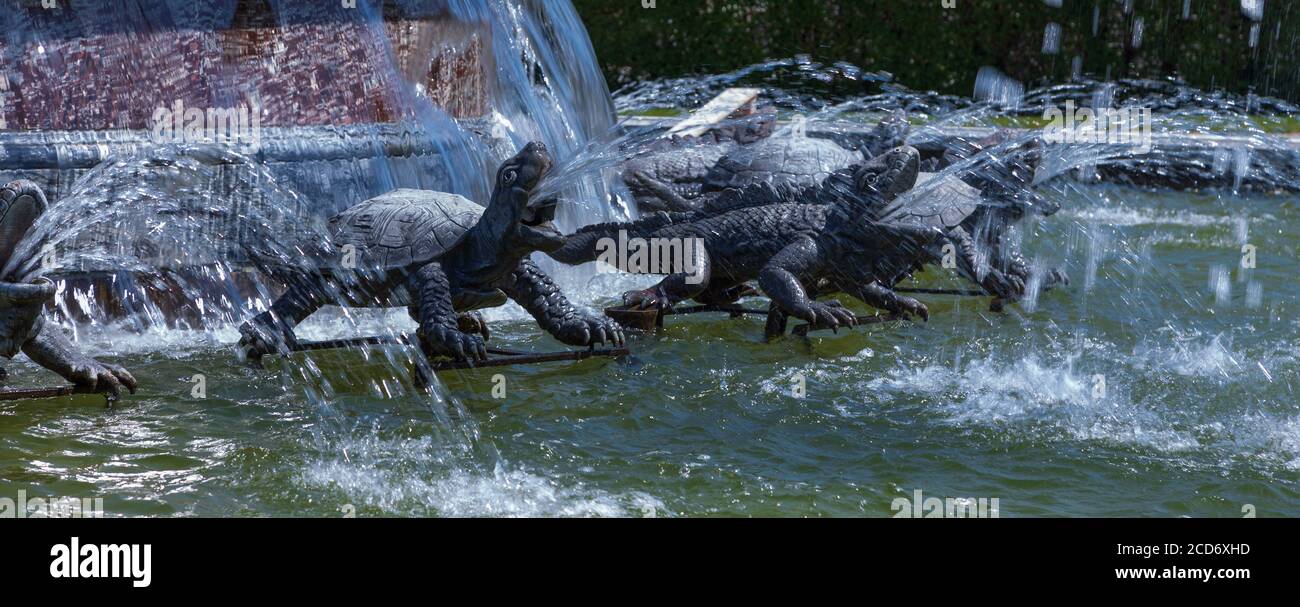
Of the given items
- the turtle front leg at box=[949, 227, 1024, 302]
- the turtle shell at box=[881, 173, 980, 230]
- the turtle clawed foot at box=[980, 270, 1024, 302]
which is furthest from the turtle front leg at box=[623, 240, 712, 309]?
the turtle clawed foot at box=[980, 270, 1024, 302]

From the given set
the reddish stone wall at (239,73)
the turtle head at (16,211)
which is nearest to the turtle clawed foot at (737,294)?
the reddish stone wall at (239,73)

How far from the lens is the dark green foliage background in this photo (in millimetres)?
19219

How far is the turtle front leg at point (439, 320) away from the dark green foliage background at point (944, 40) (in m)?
13.9

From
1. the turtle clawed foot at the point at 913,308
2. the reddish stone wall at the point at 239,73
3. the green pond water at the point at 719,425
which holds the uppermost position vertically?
the reddish stone wall at the point at 239,73

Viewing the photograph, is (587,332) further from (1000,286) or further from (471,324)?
(1000,286)

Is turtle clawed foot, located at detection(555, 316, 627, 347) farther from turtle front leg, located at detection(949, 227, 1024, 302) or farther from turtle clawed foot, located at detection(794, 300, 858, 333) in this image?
turtle front leg, located at detection(949, 227, 1024, 302)

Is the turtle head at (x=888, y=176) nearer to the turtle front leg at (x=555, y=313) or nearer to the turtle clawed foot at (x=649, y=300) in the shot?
the turtle clawed foot at (x=649, y=300)

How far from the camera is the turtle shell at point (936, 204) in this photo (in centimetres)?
816

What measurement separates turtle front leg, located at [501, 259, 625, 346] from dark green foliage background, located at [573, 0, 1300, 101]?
44.3 feet

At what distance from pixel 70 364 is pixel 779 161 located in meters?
6.17

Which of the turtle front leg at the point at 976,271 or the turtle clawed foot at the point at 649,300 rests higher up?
the turtle front leg at the point at 976,271

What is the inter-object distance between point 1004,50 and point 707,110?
281 inches

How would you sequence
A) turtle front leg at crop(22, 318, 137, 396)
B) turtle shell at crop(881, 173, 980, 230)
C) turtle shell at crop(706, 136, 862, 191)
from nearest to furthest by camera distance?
turtle front leg at crop(22, 318, 137, 396) → turtle shell at crop(881, 173, 980, 230) → turtle shell at crop(706, 136, 862, 191)

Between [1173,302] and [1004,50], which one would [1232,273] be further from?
[1004,50]
